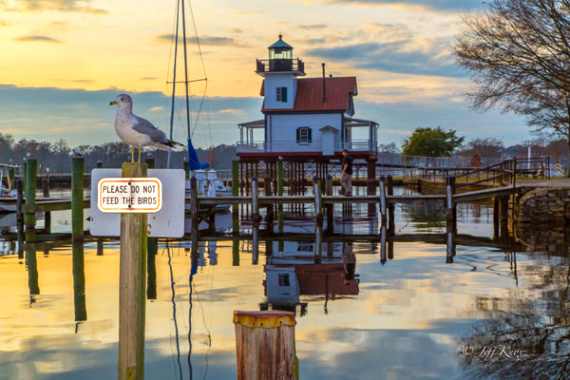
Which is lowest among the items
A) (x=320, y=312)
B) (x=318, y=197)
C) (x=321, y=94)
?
(x=320, y=312)

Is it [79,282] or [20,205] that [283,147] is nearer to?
[20,205]

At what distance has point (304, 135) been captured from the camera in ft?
180

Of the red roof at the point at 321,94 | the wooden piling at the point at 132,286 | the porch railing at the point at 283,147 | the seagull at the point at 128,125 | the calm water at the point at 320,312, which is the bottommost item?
the calm water at the point at 320,312

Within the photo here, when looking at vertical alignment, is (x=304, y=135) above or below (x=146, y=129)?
above

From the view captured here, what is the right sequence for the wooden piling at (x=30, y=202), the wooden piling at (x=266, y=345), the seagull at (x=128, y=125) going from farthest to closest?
1. the wooden piling at (x=30, y=202)
2. the seagull at (x=128, y=125)
3. the wooden piling at (x=266, y=345)

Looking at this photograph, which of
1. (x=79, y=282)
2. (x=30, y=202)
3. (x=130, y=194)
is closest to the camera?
(x=130, y=194)

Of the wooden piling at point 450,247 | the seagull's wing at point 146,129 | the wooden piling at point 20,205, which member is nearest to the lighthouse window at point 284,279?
the wooden piling at point 450,247

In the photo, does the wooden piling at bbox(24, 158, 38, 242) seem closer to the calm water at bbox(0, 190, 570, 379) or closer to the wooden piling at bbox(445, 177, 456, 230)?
the calm water at bbox(0, 190, 570, 379)

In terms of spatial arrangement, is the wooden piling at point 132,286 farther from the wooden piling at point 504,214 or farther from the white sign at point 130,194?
the wooden piling at point 504,214

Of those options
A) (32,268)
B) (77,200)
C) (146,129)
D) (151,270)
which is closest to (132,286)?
(146,129)

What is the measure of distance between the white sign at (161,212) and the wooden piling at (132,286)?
7 cm

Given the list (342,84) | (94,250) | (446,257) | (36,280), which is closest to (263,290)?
(36,280)

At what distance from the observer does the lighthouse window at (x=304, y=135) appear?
54.8 m

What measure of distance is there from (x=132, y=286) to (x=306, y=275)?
37.7ft
